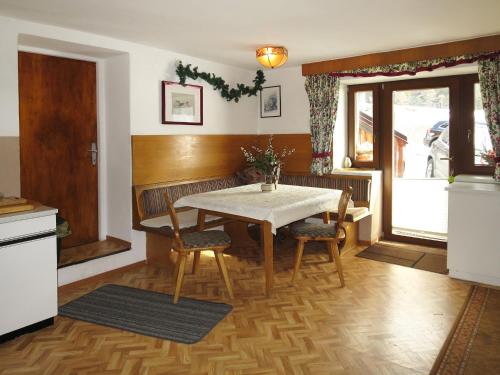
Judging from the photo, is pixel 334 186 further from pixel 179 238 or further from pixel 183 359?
pixel 183 359

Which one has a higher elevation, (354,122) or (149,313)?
(354,122)

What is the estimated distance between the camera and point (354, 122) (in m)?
5.58

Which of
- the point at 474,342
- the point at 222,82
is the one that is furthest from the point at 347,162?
the point at 474,342

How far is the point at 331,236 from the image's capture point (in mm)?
3777

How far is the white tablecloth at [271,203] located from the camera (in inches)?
132

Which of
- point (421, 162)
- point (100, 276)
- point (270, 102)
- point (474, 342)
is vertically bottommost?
point (474, 342)

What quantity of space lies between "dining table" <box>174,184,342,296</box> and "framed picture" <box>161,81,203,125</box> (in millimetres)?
1199

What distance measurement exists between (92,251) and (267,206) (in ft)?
6.23

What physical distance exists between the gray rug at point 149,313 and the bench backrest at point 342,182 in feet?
7.76

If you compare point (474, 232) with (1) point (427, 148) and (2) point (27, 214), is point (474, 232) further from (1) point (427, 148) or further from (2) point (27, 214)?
(2) point (27, 214)

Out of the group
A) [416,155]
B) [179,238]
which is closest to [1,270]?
[179,238]

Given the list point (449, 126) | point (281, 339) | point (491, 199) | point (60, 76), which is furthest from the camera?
point (449, 126)

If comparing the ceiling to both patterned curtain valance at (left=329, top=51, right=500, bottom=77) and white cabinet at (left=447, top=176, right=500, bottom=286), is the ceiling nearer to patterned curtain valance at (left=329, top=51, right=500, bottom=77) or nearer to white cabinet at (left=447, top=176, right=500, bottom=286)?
patterned curtain valance at (left=329, top=51, right=500, bottom=77)

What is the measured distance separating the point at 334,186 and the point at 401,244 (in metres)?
1.08
